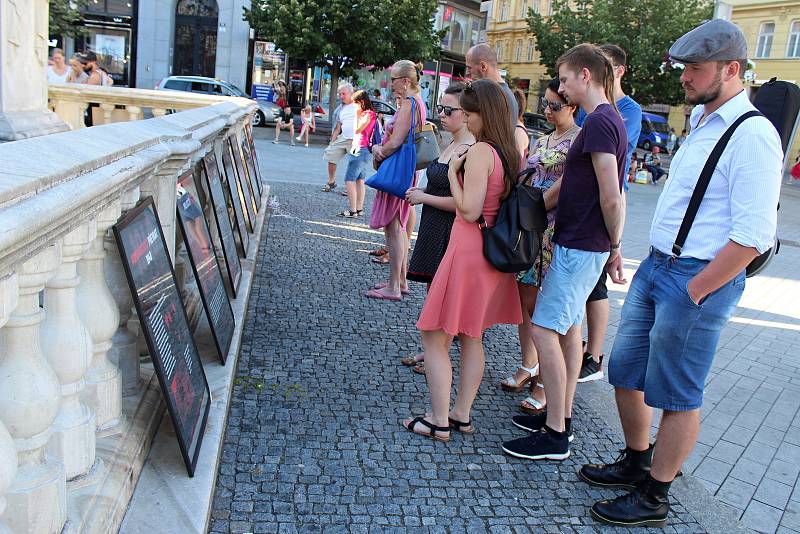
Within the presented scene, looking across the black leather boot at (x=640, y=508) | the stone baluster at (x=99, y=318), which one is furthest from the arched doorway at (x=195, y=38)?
the black leather boot at (x=640, y=508)

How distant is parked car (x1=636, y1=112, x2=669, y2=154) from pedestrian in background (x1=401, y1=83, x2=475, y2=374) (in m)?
32.4

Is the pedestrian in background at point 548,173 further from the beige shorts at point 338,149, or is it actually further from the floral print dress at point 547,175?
the beige shorts at point 338,149

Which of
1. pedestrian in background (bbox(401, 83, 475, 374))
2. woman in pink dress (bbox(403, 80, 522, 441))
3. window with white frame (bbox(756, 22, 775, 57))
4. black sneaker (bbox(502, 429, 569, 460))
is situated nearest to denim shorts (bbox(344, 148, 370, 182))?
pedestrian in background (bbox(401, 83, 475, 374))

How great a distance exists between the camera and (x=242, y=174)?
7.68 m

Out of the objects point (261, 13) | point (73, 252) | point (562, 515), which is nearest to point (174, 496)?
point (73, 252)

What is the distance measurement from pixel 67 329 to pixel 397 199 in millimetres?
4256

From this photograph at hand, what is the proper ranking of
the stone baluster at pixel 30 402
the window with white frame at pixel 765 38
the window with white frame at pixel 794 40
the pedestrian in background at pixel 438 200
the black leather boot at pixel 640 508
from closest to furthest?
the stone baluster at pixel 30 402 < the black leather boot at pixel 640 508 < the pedestrian in background at pixel 438 200 < the window with white frame at pixel 794 40 < the window with white frame at pixel 765 38

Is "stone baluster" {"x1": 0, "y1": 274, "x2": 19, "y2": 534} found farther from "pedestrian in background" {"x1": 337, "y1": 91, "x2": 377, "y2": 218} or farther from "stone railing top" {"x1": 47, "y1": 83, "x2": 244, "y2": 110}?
"pedestrian in background" {"x1": 337, "y1": 91, "x2": 377, "y2": 218}

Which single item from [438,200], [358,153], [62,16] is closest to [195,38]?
[62,16]

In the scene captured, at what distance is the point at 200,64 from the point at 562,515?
3344 cm

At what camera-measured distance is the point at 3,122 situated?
21.3 ft

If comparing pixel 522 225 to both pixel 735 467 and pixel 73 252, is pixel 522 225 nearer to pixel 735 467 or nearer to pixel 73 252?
pixel 735 467

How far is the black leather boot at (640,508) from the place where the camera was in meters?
3.09

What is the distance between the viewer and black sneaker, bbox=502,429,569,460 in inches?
142
